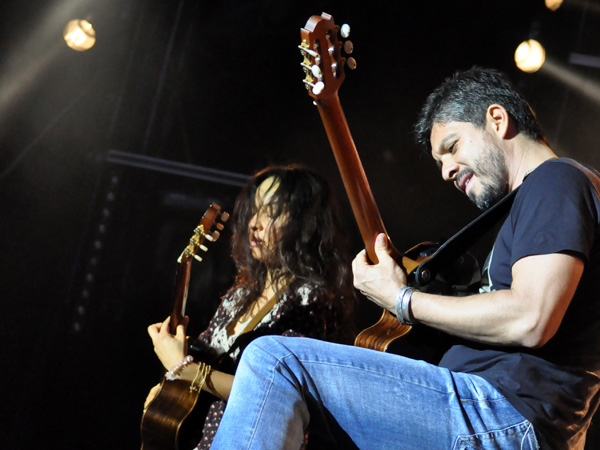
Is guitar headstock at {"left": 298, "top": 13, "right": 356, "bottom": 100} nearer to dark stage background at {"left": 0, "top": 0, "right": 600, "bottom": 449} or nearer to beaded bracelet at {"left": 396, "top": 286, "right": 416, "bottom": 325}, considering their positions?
beaded bracelet at {"left": 396, "top": 286, "right": 416, "bottom": 325}

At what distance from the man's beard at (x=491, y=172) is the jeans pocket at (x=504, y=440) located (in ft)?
2.32

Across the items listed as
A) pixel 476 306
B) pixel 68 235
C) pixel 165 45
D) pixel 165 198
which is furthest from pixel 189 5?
pixel 476 306

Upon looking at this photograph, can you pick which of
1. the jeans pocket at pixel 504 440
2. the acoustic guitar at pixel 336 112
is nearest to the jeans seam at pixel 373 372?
the jeans pocket at pixel 504 440

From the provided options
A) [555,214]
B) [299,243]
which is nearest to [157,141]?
[299,243]

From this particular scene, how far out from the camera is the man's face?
1744 millimetres

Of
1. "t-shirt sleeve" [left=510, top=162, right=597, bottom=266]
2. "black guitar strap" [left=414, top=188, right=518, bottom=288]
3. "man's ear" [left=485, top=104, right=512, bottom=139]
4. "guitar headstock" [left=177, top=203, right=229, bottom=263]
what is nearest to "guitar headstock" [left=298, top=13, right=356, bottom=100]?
"man's ear" [left=485, top=104, right=512, bottom=139]

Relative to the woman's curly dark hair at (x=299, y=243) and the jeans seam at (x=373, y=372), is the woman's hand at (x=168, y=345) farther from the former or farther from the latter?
the jeans seam at (x=373, y=372)

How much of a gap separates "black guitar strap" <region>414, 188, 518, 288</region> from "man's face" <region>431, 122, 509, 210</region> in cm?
17

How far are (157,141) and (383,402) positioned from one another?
2.59 meters

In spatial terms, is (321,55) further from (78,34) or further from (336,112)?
(78,34)

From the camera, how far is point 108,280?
3.33 meters

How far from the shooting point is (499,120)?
1780 mm

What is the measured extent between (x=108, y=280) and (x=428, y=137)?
80.0 inches

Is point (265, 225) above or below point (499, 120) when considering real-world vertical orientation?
below
